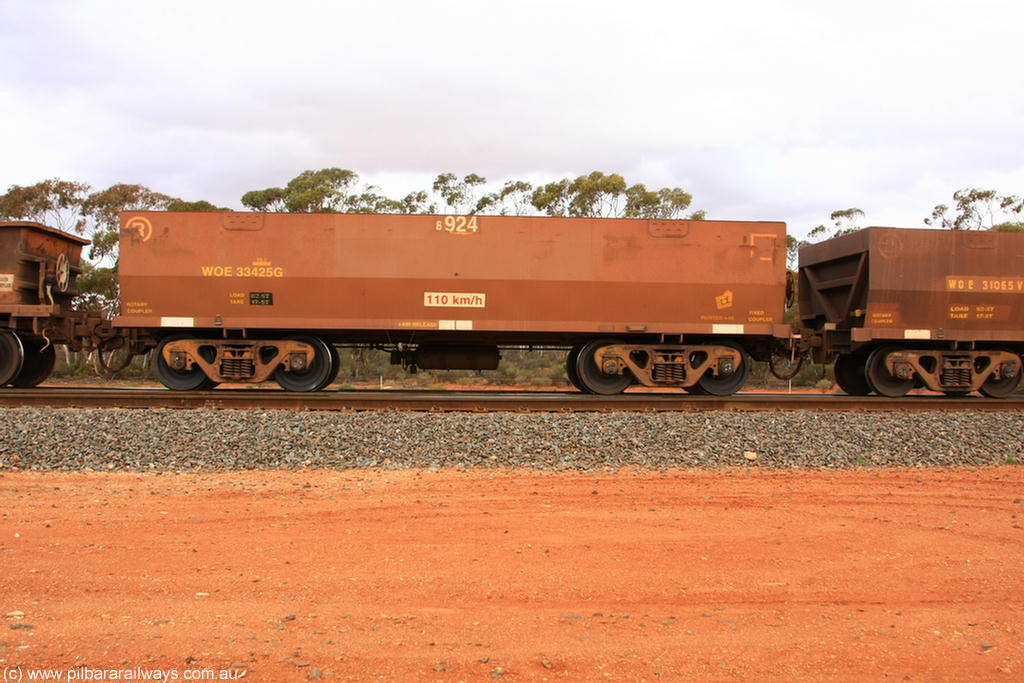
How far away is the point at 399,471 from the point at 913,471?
550 cm

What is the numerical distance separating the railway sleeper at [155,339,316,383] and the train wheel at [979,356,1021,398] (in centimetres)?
1174

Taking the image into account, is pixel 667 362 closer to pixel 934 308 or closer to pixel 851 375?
pixel 851 375

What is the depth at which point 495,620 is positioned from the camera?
130 inches

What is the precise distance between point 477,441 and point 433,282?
384cm

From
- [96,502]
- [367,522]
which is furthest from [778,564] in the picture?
[96,502]

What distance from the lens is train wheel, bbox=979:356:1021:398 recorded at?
1098cm

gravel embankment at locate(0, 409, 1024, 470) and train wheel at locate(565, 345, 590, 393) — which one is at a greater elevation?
train wheel at locate(565, 345, 590, 393)

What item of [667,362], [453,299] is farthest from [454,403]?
[667,362]

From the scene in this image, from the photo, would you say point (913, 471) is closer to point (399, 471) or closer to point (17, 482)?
point (399, 471)

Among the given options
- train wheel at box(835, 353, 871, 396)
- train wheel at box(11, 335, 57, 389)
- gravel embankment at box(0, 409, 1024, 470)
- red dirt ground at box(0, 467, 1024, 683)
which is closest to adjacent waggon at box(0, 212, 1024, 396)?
train wheel at box(11, 335, 57, 389)

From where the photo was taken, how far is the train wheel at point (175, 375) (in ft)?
34.1

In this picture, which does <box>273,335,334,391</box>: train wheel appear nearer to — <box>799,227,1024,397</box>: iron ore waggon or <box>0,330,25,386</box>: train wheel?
<box>0,330,25,386</box>: train wheel

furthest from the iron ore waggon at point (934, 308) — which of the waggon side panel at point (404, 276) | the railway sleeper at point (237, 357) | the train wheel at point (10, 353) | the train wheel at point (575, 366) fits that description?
the train wheel at point (10, 353)

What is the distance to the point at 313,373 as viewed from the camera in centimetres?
1063
